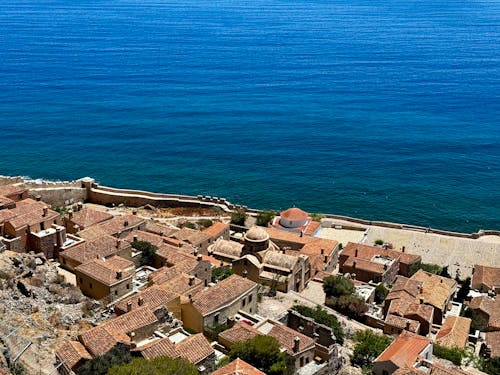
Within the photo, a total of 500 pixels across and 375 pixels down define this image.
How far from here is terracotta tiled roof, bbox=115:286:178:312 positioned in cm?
2462

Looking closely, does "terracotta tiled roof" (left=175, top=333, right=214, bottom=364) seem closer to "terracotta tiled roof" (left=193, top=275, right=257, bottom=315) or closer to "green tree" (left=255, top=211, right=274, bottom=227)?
"terracotta tiled roof" (left=193, top=275, right=257, bottom=315)

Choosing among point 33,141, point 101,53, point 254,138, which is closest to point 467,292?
point 254,138

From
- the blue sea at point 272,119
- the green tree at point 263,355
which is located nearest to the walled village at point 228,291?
the green tree at point 263,355

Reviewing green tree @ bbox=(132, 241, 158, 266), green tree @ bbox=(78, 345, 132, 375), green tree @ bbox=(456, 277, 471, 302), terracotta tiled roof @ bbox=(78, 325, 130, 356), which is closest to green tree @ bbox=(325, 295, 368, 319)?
green tree @ bbox=(456, 277, 471, 302)

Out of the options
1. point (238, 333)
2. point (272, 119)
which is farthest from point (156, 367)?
point (272, 119)

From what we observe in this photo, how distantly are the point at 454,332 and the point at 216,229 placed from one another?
17.1 metres

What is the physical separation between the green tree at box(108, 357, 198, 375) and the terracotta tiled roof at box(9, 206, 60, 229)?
46.9ft

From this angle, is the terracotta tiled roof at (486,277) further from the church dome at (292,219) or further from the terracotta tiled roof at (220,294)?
the terracotta tiled roof at (220,294)

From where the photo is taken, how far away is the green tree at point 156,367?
1841 cm

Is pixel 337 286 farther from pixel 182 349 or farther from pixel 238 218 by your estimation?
pixel 182 349

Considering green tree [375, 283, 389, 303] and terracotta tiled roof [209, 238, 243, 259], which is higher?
terracotta tiled roof [209, 238, 243, 259]

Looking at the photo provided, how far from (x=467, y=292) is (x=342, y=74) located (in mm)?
73881

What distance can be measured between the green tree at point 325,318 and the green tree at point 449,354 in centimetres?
452

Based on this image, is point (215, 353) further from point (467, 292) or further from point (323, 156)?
point (323, 156)
